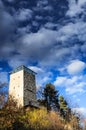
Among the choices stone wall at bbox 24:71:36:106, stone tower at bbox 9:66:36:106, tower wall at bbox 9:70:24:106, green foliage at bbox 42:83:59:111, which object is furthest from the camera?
green foliage at bbox 42:83:59:111

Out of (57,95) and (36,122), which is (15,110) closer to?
(36,122)

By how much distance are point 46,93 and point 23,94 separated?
25.9 feet

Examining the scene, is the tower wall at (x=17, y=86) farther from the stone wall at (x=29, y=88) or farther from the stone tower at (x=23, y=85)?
the stone wall at (x=29, y=88)

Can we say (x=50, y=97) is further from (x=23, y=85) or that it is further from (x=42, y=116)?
(x=42, y=116)

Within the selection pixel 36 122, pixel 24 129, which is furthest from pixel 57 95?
pixel 24 129

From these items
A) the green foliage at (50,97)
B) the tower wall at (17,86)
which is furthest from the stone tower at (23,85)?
the green foliage at (50,97)

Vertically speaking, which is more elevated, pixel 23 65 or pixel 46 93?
pixel 23 65

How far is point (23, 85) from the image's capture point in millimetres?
52781

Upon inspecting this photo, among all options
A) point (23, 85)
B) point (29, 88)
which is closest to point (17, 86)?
point (23, 85)

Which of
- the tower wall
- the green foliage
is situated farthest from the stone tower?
the green foliage

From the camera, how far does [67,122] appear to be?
4903 cm

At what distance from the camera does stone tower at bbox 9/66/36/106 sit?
170 feet

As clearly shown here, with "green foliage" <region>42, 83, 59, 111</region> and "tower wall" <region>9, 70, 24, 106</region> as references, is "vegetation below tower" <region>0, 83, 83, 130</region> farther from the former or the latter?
"tower wall" <region>9, 70, 24, 106</region>

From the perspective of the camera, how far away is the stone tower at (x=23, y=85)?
51.9 metres
